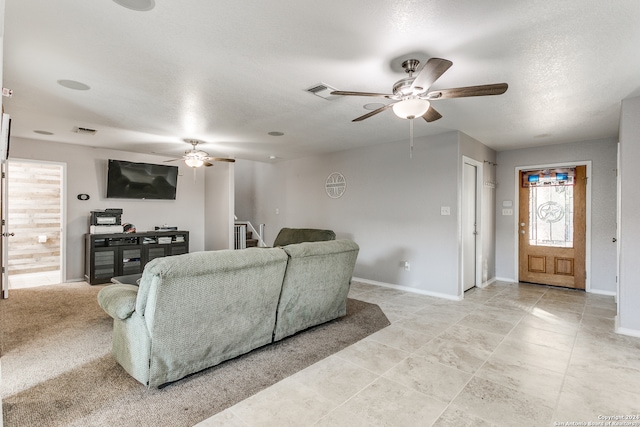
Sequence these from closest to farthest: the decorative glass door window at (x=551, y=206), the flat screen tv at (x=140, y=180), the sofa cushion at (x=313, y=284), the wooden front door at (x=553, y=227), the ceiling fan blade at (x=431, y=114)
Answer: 1. the ceiling fan blade at (x=431, y=114)
2. the sofa cushion at (x=313, y=284)
3. the wooden front door at (x=553, y=227)
4. the decorative glass door window at (x=551, y=206)
5. the flat screen tv at (x=140, y=180)

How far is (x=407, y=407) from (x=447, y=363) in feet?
2.59

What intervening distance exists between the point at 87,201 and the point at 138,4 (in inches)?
209

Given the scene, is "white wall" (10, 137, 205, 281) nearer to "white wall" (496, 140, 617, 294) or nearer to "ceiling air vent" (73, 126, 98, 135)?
"ceiling air vent" (73, 126, 98, 135)

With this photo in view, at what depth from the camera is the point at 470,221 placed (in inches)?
205

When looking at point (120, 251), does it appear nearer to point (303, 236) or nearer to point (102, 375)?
point (303, 236)

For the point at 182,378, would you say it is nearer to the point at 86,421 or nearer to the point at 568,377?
the point at 86,421

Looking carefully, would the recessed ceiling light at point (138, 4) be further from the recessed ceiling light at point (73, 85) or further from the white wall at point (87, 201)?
the white wall at point (87, 201)

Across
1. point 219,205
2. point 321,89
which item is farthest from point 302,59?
point 219,205

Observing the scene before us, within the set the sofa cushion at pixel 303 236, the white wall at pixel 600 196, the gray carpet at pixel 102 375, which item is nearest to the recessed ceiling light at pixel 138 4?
the gray carpet at pixel 102 375

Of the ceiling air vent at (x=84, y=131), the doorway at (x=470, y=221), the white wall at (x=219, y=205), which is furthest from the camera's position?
the white wall at (x=219, y=205)

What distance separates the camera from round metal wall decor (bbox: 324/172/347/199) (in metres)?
6.11

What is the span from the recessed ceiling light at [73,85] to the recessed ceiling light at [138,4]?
159 centimetres

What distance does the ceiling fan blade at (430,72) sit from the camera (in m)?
1.97

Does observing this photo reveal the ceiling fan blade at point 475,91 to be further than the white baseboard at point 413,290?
No
